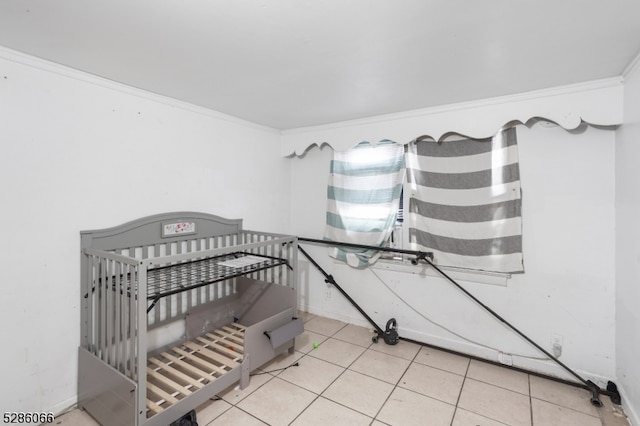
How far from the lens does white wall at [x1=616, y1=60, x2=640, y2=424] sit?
1.75m

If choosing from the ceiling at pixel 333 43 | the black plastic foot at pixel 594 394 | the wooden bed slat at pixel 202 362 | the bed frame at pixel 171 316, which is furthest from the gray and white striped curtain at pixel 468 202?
the wooden bed slat at pixel 202 362

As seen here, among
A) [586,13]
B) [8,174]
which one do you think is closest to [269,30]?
[586,13]

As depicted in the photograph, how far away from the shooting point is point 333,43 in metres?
1.54

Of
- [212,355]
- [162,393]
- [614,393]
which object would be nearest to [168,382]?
[162,393]

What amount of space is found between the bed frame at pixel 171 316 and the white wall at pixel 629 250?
2.09 meters

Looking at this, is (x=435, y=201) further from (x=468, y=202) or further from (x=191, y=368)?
(x=191, y=368)

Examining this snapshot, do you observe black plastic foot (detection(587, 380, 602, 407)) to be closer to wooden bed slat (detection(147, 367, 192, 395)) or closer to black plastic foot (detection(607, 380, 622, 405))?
black plastic foot (detection(607, 380, 622, 405))

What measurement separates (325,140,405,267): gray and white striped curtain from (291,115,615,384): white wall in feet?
1.70

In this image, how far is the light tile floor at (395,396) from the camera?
6.07 ft

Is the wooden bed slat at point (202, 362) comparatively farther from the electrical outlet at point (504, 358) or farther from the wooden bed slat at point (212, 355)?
the electrical outlet at point (504, 358)

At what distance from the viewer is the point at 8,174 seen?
1648 millimetres

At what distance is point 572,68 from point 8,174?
10.4ft

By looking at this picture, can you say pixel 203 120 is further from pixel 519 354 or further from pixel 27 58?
pixel 519 354

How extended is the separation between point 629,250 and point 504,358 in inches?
45.5
